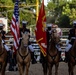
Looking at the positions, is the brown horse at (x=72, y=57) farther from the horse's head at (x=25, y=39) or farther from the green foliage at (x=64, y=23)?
the green foliage at (x=64, y=23)

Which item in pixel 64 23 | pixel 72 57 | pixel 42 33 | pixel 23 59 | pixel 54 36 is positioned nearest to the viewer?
pixel 54 36

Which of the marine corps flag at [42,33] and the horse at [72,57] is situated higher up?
the marine corps flag at [42,33]

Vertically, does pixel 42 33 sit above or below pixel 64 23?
above

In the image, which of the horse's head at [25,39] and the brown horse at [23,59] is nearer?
the horse's head at [25,39]

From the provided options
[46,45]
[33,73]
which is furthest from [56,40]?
[33,73]

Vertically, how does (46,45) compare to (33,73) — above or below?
above

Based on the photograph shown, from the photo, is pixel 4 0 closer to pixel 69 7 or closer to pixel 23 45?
pixel 69 7

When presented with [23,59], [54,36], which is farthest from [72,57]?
[23,59]

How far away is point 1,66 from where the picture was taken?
1561cm

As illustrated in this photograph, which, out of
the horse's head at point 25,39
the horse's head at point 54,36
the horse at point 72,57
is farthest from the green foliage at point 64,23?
the horse's head at point 25,39

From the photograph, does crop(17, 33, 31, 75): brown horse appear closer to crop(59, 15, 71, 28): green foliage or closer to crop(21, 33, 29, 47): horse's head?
crop(21, 33, 29, 47): horse's head

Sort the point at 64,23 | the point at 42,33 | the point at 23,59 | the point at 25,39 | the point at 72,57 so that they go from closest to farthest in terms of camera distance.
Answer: the point at 25,39, the point at 23,59, the point at 72,57, the point at 42,33, the point at 64,23

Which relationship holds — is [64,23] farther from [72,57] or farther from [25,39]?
[25,39]

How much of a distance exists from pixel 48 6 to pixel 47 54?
233ft
